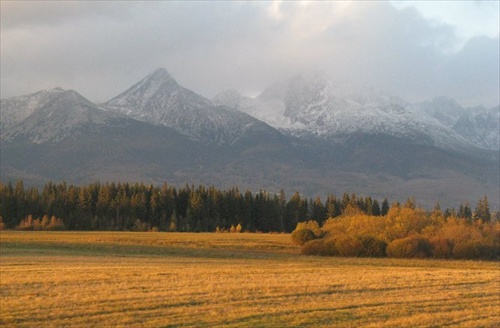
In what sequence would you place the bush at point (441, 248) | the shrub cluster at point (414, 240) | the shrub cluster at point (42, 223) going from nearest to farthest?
1. the shrub cluster at point (414, 240)
2. the bush at point (441, 248)
3. the shrub cluster at point (42, 223)

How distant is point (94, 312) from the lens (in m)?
23.3

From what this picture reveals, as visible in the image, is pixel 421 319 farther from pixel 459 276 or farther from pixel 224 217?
pixel 224 217

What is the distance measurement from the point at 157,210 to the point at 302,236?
63.3m

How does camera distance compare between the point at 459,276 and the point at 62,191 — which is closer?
the point at 459,276

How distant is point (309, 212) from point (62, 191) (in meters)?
61.1

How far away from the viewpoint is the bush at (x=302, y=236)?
8176cm

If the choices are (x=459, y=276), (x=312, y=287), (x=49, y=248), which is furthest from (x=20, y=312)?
(x=49, y=248)

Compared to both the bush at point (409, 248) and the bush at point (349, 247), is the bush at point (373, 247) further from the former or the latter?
the bush at point (409, 248)

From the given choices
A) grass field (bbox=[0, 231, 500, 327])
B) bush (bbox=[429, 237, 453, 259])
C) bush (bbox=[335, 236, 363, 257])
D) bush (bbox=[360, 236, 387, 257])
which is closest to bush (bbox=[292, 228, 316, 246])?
bush (bbox=[335, 236, 363, 257])

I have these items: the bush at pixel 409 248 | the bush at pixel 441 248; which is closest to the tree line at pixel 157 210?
the bush at pixel 441 248

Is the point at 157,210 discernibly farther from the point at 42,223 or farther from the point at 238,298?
the point at 238,298

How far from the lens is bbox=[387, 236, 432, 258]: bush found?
68062 millimetres

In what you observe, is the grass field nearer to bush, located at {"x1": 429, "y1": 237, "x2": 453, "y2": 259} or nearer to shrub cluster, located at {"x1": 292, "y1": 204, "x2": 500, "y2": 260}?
shrub cluster, located at {"x1": 292, "y1": 204, "x2": 500, "y2": 260}

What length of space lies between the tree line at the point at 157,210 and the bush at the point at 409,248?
5575cm
